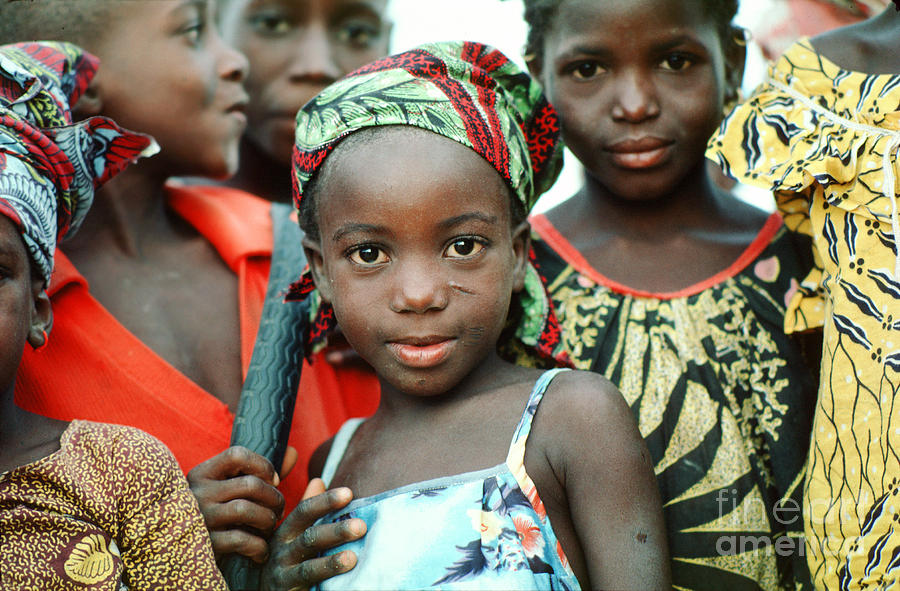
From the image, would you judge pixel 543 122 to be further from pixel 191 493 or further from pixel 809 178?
pixel 191 493

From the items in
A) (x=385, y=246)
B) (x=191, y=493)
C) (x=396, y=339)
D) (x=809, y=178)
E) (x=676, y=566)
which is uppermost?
(x=809, y=178)

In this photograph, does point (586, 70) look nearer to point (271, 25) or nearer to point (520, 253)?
point (520, 253)

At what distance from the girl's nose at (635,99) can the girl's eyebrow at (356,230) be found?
751 mm

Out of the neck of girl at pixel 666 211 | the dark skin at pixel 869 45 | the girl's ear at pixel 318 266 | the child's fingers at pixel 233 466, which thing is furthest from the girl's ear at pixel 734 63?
the child's fingers at pixel 233 466

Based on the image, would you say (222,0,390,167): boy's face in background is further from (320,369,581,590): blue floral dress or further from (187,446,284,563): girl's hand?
(320,369,581,590): blue floral dress

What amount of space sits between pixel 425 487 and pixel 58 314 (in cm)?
109

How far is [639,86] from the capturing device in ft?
7.89

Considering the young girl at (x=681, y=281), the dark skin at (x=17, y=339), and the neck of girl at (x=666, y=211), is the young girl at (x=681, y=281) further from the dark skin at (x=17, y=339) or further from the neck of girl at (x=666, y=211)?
the dark skin at (x=17, y=339)

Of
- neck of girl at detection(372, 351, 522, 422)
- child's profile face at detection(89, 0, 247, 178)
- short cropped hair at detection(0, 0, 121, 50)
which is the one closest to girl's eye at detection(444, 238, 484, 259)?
neck of girl at detection(372, 351, 522, 422)

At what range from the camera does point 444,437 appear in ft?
6.67

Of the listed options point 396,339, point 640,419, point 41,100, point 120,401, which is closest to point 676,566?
Answer: point 640,419

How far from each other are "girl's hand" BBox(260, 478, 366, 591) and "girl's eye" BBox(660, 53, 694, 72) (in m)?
1.29

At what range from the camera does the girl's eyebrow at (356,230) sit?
201cm

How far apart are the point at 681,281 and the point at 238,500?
3.88 ft
